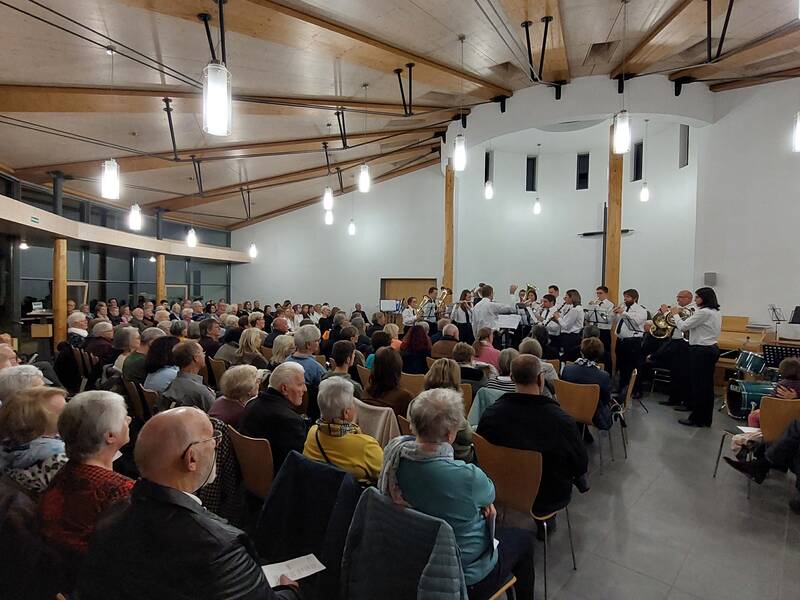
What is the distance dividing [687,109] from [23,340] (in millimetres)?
11977

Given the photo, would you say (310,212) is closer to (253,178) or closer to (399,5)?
(253,178)

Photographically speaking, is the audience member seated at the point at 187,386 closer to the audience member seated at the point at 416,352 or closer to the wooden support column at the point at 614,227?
the audience member seated at the point at 416,352

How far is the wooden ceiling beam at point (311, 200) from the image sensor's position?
1198cm

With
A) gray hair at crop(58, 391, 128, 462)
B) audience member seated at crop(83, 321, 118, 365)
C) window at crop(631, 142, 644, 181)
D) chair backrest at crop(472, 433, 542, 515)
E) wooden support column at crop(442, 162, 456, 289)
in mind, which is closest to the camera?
gray hair at crop(58, 391, 128, 462)

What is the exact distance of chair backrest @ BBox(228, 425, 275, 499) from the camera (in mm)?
2143

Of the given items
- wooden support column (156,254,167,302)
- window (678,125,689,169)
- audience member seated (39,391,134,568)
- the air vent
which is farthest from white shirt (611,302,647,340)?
wooden support column (156,254,167,302)

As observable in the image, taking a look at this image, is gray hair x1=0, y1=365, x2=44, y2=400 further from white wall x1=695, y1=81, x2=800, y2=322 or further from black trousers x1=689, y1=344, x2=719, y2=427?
white wall x1=695, y1=81, x2=800, y2=322

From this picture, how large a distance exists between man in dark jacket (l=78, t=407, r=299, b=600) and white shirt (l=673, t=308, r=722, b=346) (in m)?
4.96

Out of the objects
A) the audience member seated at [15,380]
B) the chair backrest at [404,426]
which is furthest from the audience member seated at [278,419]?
the audience member seated at [15,380]

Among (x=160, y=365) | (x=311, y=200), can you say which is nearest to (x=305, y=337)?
(x=160, y=365)

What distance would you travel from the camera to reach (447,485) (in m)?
1.52

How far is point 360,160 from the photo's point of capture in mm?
9867

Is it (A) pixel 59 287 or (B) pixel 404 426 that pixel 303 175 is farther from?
(B) pixel 404 426

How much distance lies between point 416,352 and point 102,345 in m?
3.43
